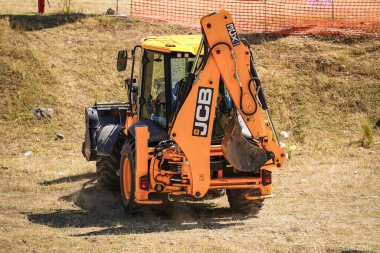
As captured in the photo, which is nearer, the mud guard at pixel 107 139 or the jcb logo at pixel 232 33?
the jcb logo at pixel 232 33

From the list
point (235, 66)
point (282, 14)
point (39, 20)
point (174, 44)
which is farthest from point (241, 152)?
point (282, 14)

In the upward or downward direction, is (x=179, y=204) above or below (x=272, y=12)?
below

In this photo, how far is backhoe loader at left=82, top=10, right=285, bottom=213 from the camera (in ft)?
36.6

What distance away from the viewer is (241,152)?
11.3m

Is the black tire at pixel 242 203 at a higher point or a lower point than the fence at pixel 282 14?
lower

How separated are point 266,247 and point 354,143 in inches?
316

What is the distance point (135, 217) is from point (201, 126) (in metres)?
1.99

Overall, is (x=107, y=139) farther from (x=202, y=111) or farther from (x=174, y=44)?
(x=202, y=111)

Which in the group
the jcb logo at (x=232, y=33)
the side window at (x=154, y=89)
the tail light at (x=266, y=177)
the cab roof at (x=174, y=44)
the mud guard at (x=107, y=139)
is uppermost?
the jcb logo at (x=232, y=33)

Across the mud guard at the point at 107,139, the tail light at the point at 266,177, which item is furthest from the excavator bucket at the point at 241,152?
the mud guard at the point at 107,139

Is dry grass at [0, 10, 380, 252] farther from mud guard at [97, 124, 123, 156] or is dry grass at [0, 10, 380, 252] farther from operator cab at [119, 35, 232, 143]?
operator cab at [119, 35, 232, 143]

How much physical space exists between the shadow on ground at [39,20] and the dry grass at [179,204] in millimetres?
44

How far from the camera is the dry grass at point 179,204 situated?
34.6ft

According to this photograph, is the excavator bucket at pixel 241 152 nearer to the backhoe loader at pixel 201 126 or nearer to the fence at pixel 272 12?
the backhoe loader at pixel 201 126
